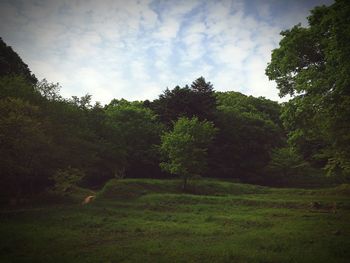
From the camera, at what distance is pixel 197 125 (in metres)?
41.3

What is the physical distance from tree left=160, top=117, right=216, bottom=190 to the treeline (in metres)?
0.26

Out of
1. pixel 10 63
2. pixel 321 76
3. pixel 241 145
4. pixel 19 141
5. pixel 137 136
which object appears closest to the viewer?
pixel 321 76

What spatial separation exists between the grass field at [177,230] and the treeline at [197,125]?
5048 millimetres

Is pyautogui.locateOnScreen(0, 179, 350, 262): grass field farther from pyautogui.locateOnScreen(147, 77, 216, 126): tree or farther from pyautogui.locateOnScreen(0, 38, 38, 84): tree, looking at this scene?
pyautogui.locateOnScreen(0, 38, 38, 84): tree

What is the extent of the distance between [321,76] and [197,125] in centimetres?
1795

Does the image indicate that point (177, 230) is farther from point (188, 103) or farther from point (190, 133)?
point (188, 103)

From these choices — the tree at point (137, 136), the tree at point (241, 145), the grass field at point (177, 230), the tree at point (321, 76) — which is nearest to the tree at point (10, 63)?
the tree at point (137, 136)

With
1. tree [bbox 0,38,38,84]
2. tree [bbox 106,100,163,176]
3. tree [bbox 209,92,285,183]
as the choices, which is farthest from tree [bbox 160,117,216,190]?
tree [bbox 0,38,38,84]

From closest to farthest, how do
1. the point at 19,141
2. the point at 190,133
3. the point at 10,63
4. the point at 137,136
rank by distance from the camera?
the point at 19,141 → the point at 190,133 → the point at 137,136 → the point at 10,63

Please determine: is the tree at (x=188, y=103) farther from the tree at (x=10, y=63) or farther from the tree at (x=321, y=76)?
the tree at (x=10, y=63)

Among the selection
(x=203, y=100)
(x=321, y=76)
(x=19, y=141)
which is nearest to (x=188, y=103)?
(x=203, y=100)

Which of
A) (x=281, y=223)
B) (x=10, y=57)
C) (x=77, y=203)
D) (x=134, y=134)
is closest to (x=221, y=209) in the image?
(x=281, y=223)

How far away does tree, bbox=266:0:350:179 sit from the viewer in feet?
79.8

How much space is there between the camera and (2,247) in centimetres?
1686
